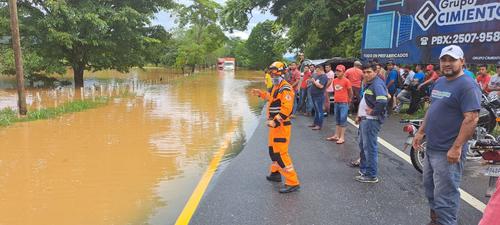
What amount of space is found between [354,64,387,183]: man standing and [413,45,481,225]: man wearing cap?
66.9 inches

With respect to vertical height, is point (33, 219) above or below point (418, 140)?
below

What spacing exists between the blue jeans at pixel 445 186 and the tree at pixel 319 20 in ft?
59.3

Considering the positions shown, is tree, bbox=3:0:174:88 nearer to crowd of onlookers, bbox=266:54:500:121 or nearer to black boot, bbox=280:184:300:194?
crowd of onlookers, bbox=266:54:500:121

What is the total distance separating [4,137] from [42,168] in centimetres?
356

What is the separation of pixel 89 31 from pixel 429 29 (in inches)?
608

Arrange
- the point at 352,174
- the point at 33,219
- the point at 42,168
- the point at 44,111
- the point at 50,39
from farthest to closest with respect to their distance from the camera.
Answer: the point at 50,39, the point at 44,111, the point at 42,168, the point at 352,174, the point at 33,219

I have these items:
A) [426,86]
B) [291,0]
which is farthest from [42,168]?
[291,0]

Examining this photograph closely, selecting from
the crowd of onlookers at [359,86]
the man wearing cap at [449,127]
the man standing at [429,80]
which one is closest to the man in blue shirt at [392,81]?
the crowd of onlookers at [359,86]

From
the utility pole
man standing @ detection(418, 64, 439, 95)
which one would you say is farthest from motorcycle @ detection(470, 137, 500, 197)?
the utility pole

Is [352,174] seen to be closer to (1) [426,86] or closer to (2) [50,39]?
(1) [426,86]

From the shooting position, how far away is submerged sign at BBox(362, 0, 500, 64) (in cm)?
995

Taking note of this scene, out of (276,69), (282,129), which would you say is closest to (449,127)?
(282,129)

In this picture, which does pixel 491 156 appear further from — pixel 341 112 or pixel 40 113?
pixel 40 113

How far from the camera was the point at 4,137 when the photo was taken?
981cm
